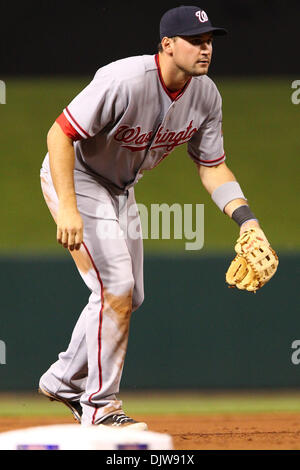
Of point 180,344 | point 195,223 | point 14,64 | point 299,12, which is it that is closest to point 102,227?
point 180,344

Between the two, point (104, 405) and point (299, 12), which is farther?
point (299, 12)

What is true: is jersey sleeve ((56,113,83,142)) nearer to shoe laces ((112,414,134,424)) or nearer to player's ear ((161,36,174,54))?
player's ear ((161,36,174,54))

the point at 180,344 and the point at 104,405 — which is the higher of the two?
the point at 180,344

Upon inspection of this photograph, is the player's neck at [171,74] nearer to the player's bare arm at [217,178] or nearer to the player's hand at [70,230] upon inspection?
the player's bare arm at [217,178]

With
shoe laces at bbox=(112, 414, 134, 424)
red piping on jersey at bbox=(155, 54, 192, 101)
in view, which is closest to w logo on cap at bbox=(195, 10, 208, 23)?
red piping on jersey at bbox=(155, 54, 192, 101)

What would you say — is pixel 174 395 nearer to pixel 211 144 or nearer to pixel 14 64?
pixel 211 144

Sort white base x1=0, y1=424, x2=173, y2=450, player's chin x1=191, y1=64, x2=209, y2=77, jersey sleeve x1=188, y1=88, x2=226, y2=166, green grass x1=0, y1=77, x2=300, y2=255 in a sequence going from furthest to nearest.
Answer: green grass x1=0, y1=77, x2=300, y2=255, jersey sleeve x1=188, y1=88, x2=226, y2=166, player's chin x1=191, y1=64, x2=209, y2=77, white base x1=0, y1=424, x2=173, y2=450

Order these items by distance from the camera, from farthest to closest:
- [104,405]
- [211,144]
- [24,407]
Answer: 1. [24,407]
2. [211,144]
3. [104,405]
